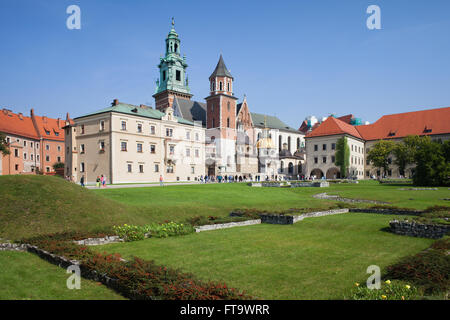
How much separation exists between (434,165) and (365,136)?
Answer: 150 feet

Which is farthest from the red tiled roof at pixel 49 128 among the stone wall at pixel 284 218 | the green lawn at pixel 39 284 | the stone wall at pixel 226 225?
the green lawn at pixel 39 284

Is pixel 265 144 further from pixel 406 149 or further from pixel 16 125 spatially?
pixel 16 125

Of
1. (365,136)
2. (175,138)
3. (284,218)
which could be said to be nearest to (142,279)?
(284,218)

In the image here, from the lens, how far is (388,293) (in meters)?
6.63

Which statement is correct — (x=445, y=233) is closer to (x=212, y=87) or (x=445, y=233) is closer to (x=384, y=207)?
(x=384, y=207)

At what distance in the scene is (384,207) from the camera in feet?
72.5

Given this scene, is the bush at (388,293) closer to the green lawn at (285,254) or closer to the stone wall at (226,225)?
the green lawn at (285,254)

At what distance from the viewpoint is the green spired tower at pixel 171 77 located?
3383 inches

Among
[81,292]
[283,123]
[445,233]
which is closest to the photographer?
[81,292]

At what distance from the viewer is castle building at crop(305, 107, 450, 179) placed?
7525 cm

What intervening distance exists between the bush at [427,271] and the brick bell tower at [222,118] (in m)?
67.4
